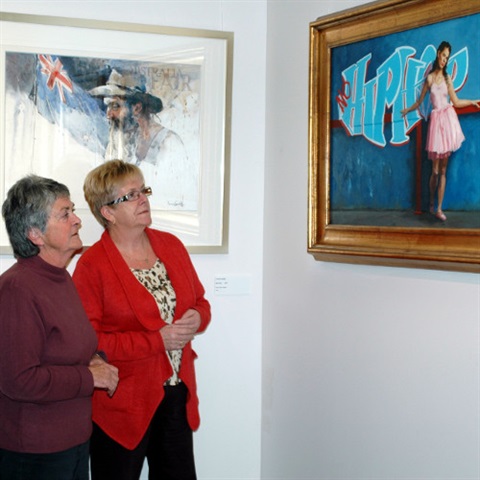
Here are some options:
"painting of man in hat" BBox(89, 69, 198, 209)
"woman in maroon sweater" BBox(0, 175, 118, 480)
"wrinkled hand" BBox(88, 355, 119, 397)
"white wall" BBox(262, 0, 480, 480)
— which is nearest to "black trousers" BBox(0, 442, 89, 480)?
"woman in maroon sweater" BBox(0, 175, 118, 480)

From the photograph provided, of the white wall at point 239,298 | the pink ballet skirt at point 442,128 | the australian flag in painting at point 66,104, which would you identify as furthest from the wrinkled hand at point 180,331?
the pink ballet skirt at point 442,128

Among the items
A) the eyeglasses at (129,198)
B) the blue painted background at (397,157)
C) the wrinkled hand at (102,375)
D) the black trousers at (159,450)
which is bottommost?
the black trousers at (159,450)

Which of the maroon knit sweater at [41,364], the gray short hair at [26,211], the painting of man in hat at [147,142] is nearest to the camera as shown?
the maroon knit sweater at [41,364]

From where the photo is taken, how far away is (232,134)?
337 centimetres

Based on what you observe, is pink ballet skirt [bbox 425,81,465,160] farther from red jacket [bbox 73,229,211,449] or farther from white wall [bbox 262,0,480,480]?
red jacket [bbox 73,229,211,449]

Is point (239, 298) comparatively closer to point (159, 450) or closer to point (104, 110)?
point (159, 450)

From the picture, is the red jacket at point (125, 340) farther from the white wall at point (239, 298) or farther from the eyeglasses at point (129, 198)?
the white wall at point (239, 298)

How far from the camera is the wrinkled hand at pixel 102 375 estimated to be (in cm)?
226

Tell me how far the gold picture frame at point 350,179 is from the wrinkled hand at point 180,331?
0.55m

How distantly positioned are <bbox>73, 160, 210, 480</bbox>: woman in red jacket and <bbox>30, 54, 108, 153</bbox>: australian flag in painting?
0.37 m

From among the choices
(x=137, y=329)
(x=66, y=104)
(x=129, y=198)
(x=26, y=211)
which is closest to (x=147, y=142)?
(x=66, y=104)

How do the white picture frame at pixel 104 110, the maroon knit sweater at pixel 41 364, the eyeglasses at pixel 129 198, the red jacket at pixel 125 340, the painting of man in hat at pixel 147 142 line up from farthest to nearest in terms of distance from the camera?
the painting of man in hat at pixel 147 142
the white picture frame at pixel 104 110
the eyeglasses at pixel 129 198
the red jacket at pixel 125 340
the maroon knit sweater at pixel 41 364

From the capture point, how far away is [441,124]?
2410 millimetres

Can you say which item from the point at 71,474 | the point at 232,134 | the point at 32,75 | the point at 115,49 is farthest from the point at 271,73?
the point at 71,474
